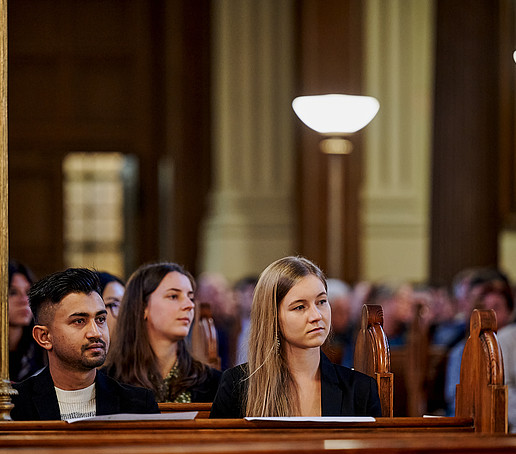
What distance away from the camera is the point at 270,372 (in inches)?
147

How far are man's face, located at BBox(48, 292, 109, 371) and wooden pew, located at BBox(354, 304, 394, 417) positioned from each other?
1034mm

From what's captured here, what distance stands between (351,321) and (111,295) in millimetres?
4499

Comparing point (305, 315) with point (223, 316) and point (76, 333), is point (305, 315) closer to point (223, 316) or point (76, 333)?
point (76, 333)

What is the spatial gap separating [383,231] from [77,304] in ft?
30.5

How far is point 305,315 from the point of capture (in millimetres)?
3717

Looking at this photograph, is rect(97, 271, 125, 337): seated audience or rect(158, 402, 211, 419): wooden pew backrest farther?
rect(97, 271, 125, 337): seated audience

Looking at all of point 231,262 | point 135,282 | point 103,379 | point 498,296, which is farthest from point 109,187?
point 103,379

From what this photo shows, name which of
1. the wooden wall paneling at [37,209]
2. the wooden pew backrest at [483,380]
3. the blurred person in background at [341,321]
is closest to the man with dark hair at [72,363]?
the wooden pew backrest at [483,380]

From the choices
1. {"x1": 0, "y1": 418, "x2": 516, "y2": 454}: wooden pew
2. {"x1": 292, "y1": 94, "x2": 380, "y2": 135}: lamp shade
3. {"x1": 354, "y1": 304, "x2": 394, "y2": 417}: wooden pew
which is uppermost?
{"x1": 292, "y1": 94, "x2": 380, "y2": 135}: lamp shade

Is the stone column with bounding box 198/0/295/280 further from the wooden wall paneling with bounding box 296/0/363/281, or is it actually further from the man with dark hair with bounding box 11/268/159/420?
the man with dark hair with bounding box 11/268/159/420

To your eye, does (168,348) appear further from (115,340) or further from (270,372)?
(270,372)

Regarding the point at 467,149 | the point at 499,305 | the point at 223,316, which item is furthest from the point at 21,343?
the point at 467,149

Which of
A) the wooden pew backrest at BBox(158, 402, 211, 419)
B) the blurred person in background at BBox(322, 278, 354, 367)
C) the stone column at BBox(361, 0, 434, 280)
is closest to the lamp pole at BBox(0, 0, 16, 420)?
the wooden pew backrest at BBox(158, 402, 211, 419)

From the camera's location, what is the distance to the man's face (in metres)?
3.62
